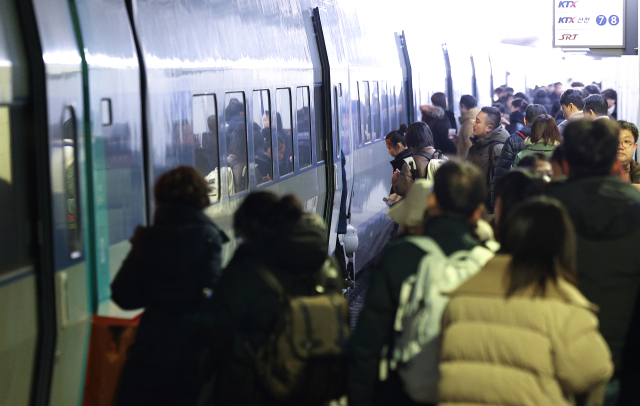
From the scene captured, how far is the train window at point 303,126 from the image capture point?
8.05 meters

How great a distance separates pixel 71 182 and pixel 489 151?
502 cm

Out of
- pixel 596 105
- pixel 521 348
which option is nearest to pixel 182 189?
pixel 521 348

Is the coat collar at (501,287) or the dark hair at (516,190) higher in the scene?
the dark hair at (516,190)

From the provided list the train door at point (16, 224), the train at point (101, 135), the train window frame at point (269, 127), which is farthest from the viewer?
the train window frame at point (269, 127)

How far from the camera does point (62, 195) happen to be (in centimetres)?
388

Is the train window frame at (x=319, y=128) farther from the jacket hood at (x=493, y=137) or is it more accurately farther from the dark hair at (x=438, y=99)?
the dark hair at (x=438, y=99)

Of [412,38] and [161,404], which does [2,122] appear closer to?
[161,404]

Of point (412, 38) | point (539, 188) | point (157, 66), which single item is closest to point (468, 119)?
point (412, 38)

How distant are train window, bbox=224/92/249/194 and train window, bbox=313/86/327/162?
2.52 metres

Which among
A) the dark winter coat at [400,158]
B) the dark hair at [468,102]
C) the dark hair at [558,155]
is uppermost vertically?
the dark hair at [468,102]

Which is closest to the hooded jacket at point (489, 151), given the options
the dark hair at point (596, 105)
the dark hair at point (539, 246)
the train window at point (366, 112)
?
the dark hair at point (596, 105)

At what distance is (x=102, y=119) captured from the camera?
A: 13.6 feet

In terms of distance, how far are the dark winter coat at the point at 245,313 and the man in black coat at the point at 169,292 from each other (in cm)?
26

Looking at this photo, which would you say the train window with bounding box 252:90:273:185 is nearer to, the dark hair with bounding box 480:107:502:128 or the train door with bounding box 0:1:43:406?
the dark hair with bounding box 480:107:502:128
